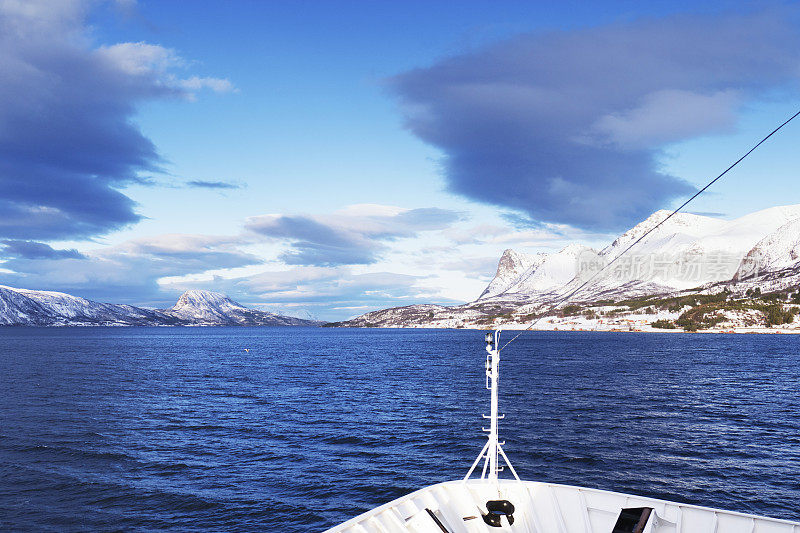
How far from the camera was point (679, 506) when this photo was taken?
65.2 ft

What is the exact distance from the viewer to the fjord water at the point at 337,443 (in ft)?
107

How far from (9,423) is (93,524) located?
37.6 m

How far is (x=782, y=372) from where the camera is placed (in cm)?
10938

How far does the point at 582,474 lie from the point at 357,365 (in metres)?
97.1

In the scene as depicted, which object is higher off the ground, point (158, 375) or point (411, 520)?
point (411, 520)

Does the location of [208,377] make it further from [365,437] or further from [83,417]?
[365,437]

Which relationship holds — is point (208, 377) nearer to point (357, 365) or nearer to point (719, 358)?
point (357, 365)

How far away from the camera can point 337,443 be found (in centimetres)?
4831

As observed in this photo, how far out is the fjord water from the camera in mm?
32625

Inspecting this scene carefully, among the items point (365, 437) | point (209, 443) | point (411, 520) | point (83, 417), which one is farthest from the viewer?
point (83, 417)

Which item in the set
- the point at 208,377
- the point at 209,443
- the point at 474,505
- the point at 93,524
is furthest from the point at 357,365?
the point at 474,505

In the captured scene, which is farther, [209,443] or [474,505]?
[209,443]

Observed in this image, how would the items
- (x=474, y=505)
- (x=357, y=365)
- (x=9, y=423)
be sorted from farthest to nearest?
(x=357, y=365), (x=9, y=423), (x=474, y=505)

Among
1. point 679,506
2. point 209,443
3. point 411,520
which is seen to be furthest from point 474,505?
point 209,443
